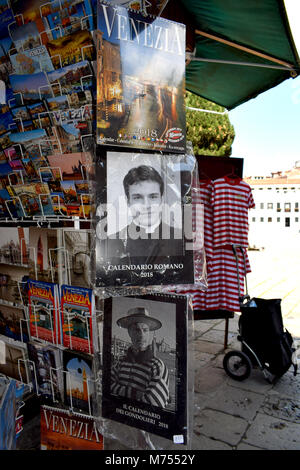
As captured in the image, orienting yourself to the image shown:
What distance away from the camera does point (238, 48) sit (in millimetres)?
3039

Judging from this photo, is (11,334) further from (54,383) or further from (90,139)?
(90,139)

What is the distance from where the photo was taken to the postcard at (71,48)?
1201mm

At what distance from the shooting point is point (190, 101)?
9.96 m

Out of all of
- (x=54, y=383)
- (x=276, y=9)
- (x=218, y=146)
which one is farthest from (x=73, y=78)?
(x=218, y=146)

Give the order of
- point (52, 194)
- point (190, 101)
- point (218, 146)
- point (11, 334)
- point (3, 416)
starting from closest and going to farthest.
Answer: point (3, 416), point (52, 194), point (11, 334), point (190, 101), point (218, 146)

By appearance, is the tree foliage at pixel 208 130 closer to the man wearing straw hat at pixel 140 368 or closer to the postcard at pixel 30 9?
the postcard at pixel 30 9

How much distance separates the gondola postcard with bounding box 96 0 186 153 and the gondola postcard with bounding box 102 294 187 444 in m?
0.68

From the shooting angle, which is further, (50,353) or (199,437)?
(199,437)

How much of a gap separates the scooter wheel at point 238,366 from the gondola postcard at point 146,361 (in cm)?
164

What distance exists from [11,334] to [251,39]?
2981 mm

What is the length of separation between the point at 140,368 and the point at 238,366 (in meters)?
1.77

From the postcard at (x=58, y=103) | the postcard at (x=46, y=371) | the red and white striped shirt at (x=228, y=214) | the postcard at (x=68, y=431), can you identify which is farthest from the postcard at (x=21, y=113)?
the red and white striped shirt at (x=228, y=214)

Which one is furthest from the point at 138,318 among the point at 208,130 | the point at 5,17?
the point at 208,130

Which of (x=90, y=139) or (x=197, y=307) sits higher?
(x=90, y=139)
